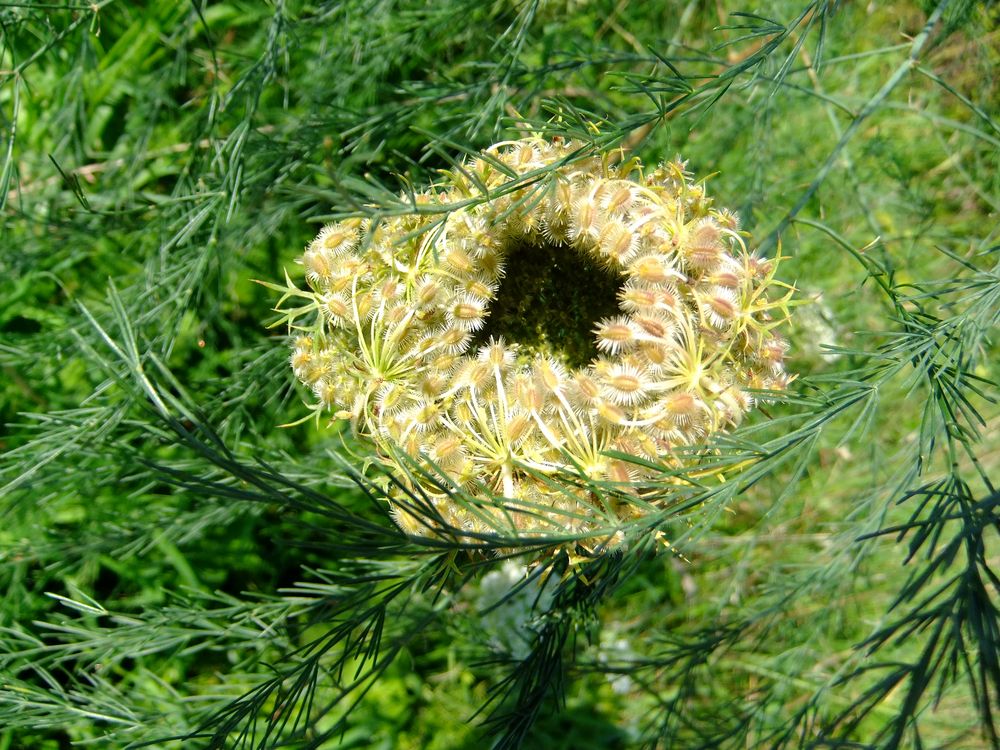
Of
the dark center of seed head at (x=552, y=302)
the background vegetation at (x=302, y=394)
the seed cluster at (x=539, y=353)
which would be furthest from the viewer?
the background vegetation at (x=302, y=394)

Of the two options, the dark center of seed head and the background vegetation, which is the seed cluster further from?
the background vegetation

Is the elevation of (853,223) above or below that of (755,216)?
above

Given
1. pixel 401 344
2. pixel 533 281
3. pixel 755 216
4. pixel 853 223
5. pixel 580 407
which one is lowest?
pixel 580 407

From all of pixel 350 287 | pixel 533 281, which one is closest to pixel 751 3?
pixel 533 281

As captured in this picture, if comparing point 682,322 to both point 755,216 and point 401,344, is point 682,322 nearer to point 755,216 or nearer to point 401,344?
point 401,344

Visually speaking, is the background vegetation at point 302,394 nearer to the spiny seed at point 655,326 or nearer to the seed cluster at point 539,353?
the seed cluster at point 539,353

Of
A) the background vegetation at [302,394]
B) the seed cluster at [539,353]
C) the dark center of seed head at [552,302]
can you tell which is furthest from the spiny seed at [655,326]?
the background vegetation at [302,394]

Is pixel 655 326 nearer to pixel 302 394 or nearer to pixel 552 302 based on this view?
pixel 552 302
